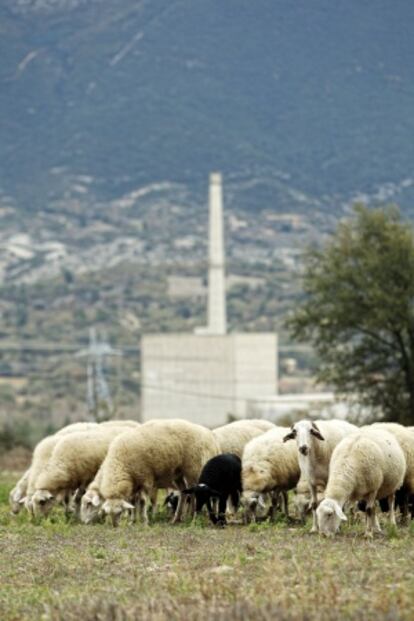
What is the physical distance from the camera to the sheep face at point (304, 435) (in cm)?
2170

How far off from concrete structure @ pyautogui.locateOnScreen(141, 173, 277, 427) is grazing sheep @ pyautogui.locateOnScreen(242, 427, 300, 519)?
317 feet

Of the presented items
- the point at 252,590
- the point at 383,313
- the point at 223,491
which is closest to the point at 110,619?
the point at 252,590

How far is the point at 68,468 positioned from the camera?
80.6 ft

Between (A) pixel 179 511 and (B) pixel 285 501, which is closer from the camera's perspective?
(A) pixel 179 511

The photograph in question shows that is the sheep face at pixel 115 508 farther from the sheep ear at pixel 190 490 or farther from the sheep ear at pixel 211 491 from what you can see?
the sheep ear at pixel 211 491

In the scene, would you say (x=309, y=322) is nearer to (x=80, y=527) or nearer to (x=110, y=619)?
(x=80, y=527)

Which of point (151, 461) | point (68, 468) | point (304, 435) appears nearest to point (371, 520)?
point (304, 435)

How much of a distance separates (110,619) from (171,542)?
642 centimetres

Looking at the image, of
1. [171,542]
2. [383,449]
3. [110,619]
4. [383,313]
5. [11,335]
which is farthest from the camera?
[11,335]

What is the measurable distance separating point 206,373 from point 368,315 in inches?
2836

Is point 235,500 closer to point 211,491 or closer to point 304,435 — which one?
point 211,491

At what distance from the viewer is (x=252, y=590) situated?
14.1 meters

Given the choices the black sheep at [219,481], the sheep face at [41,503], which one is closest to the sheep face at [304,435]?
the black sheep at [219,481]

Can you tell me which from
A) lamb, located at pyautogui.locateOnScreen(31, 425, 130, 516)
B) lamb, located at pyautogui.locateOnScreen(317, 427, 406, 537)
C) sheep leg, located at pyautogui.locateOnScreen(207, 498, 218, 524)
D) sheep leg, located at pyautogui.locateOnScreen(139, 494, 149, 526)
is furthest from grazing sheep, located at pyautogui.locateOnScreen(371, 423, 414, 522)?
lamb, located at pyautogui.locateOnScreen(31, 425, 130, 516)
